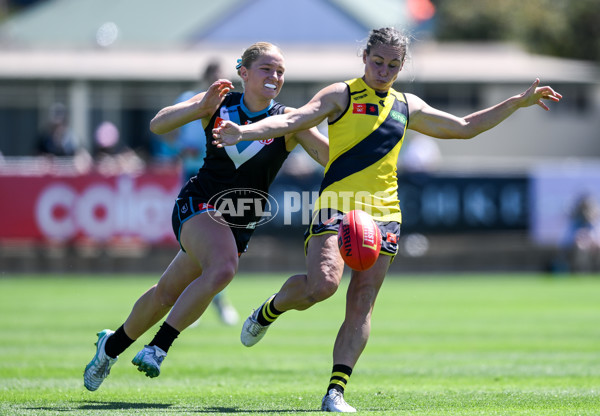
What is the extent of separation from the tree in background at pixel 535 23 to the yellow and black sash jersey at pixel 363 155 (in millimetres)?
46890

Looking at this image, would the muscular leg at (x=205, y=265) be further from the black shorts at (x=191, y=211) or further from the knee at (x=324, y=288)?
the knee at (x=324, y=288)

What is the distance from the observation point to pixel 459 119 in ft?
25.5

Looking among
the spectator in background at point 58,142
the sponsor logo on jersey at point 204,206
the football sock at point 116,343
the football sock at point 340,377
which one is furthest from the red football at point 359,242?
the spectator in background at point 58,142

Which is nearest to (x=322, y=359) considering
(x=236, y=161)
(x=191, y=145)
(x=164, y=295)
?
(x=164, y=295)

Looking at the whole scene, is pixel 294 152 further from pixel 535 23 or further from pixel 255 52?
pixel 535 23

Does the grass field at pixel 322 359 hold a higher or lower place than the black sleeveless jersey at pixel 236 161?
lower

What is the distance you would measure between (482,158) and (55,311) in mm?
23835

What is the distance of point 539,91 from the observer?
25.5 feet

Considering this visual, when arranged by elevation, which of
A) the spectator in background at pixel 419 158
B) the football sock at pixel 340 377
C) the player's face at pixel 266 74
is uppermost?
the spectator in background at pixel 419 158

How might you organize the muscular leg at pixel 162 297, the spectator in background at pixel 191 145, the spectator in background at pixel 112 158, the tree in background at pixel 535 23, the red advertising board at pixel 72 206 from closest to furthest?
the muscular leg at pixel 162 297 < the spectator in background at pixel 191 145 < the red advertising board at pixel 72 206 < the spectator in background at pixel 112 158 < the tree in background at pixel 535 23

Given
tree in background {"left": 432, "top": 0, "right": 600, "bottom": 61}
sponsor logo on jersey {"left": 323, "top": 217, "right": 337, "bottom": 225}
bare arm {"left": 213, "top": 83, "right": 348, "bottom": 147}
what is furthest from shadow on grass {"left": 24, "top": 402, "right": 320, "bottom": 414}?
tree in background {"left": 432, "top": 0, "right": 600, "bottom": 61}

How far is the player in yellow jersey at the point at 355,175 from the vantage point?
7.15 meters

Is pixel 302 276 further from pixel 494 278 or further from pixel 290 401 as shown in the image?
pixel 494 278

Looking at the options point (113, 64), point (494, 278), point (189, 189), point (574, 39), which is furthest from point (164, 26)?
point (189, 189)
